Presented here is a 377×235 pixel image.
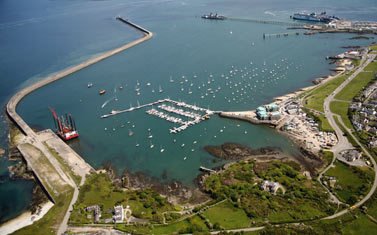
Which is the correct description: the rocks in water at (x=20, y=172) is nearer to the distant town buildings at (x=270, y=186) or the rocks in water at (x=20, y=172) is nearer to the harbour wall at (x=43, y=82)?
the harbour wall at (x=43, y=82)

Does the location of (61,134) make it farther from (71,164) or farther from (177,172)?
(177,172)

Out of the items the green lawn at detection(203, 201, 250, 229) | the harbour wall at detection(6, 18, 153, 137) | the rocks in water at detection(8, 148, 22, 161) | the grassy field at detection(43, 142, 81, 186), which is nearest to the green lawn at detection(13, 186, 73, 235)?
the grassy field at detection(43, 142, 81, 186)

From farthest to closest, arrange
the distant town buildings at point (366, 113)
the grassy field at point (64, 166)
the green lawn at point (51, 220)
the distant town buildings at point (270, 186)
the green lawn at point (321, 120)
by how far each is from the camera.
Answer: the green lawn at point (321, 120) < the distant town buildings at point (366, 113) < the grassy field at point (64, 166) < the distant town buildings at point (270, 186) < the green lawn at point (51, 220)

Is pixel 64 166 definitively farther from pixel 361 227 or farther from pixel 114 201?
pixel 361 227

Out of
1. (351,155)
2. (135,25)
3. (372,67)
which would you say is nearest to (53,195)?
(351,155)

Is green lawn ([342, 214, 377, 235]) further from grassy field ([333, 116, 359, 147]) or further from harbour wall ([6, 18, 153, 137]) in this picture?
harbour wall ([6, 18, 153, 137])

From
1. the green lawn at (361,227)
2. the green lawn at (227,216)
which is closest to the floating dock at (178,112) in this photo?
the green lawn at (227,216)

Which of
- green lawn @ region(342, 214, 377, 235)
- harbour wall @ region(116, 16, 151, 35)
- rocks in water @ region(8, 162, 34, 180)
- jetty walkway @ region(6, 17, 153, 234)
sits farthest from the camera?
harbour wall @ region(116, 16, 151, 35)

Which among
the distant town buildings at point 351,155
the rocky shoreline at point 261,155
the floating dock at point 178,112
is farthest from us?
the floating dock at point 178,112
